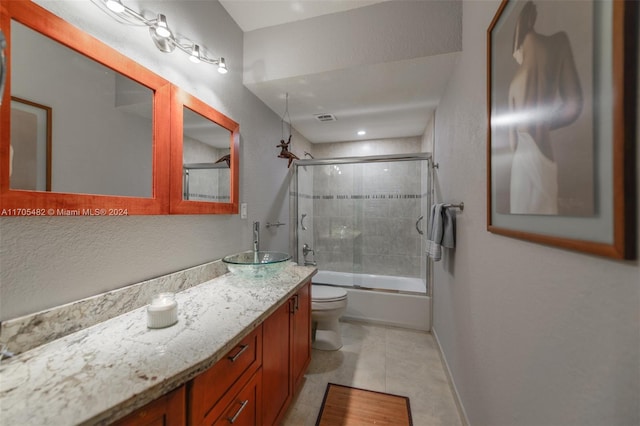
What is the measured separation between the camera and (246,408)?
95 centimetres

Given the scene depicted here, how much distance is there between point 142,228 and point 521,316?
5.14ft

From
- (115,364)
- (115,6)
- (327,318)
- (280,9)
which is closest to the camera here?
(115,364)

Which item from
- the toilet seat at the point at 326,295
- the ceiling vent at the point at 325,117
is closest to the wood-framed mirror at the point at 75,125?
the toilet seat at the point at 326,295

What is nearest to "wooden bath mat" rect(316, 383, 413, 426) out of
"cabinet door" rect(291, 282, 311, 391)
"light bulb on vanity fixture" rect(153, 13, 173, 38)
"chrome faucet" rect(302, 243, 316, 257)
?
"cabinet door" rect(291, 282, 311, 391)

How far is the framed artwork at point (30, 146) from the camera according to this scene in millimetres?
715

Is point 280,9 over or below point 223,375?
over

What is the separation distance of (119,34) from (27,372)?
49.5 inches

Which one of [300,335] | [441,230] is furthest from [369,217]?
[300,335]

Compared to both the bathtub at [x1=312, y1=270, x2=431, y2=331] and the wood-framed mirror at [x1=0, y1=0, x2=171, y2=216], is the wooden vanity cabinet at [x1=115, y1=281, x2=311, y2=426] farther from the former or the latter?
the bathtub at [x1=312, y1=270, x2=431, y2=331]

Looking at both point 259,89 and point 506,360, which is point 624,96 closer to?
point 506,360

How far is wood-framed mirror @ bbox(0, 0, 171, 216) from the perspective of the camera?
28.4 inches

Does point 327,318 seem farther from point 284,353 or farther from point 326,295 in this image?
point 284,353

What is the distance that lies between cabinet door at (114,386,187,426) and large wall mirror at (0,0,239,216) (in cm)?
70

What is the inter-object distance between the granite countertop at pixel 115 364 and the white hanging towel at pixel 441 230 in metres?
1.25
